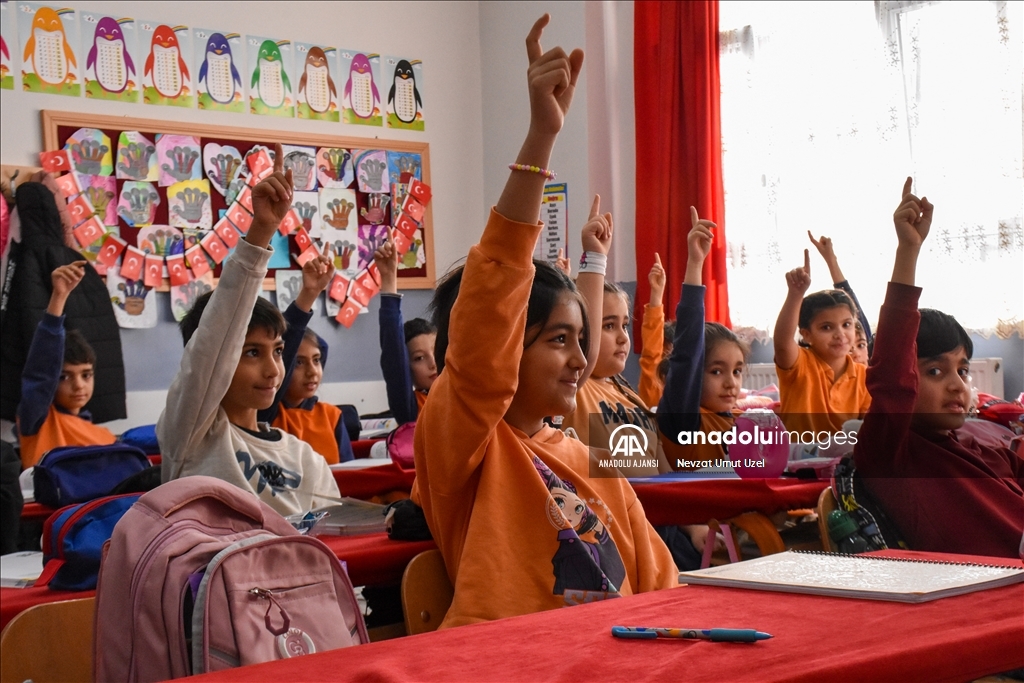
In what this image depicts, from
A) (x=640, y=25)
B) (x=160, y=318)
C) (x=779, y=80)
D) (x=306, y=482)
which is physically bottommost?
(x=306, y=482)

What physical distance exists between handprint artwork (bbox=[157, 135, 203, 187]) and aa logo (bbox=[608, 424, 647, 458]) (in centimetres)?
294

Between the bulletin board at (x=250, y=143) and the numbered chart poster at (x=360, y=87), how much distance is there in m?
0.11

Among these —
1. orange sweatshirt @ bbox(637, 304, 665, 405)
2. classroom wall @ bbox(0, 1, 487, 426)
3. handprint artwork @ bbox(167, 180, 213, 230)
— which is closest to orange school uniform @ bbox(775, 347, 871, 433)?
orange sweatshirt @ bbox(637, 304, 665, 405)

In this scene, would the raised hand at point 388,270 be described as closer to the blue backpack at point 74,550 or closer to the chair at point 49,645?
the blue backpack at point 74,550

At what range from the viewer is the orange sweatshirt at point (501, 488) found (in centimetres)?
112

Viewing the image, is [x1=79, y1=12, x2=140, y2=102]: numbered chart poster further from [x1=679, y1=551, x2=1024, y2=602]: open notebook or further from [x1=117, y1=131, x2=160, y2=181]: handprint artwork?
[x1=679, y1=551, x2=1024, y2=602]: open notebook

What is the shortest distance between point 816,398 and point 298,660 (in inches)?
81.0

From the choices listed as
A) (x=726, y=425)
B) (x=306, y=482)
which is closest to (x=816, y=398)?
(x=726, y=425)

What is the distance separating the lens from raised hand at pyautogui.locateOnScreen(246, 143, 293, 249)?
1647mm

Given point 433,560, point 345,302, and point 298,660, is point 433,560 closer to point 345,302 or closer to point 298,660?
point 298,660

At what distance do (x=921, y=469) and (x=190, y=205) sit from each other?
369 cm

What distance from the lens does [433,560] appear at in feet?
4.23

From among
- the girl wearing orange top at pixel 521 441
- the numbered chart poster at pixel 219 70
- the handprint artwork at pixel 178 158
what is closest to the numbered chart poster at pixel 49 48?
the handprint artwork at pixel 178 158

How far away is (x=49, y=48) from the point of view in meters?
4.07
